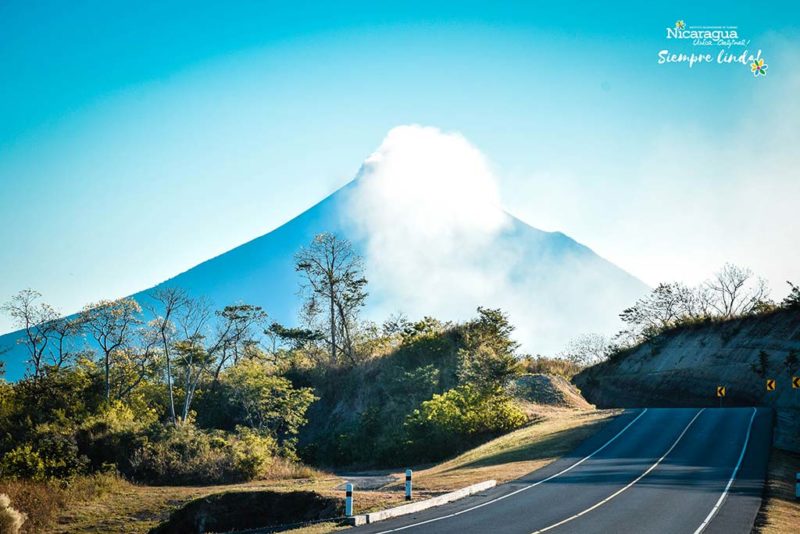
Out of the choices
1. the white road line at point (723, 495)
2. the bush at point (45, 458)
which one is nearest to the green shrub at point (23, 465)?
the bush at point (45, 458)

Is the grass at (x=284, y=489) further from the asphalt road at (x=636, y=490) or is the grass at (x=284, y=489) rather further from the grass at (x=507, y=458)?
the asphalt road at (x=636, y=490)

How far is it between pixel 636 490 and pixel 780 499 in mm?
4008

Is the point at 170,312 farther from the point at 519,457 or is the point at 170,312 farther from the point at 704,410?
the point at 704,410

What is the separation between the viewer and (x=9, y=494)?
92.0 ft

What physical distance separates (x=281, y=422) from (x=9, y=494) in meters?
20.1

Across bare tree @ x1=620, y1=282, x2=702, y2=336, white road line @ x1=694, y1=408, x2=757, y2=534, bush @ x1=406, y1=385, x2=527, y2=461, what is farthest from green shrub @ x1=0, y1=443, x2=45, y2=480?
bare tree @ x1=620, y1=282, x2=702, y2=336

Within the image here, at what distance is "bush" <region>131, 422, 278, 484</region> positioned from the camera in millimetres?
34906

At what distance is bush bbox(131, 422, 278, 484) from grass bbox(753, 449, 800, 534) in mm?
26525

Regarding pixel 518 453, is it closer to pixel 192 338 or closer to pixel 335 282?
pixel 192 338

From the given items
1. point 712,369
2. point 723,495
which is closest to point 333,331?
point 712,369

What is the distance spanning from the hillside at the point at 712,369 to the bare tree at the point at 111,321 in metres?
41.6

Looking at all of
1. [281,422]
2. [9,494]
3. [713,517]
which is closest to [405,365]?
[281,422]

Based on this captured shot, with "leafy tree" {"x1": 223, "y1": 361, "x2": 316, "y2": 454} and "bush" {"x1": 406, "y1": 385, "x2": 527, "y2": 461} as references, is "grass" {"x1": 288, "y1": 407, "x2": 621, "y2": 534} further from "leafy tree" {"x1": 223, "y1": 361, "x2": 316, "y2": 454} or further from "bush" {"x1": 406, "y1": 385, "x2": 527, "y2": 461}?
"leafy tree" {"x1": 223, "y1": 361, "x2": 316, "y2": 454}

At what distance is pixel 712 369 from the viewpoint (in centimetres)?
A: 4656
